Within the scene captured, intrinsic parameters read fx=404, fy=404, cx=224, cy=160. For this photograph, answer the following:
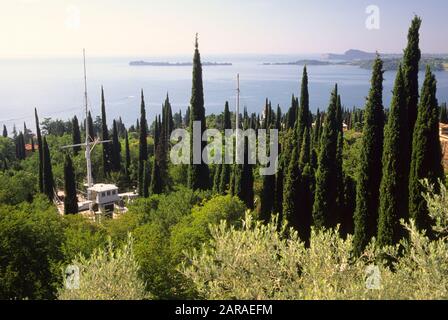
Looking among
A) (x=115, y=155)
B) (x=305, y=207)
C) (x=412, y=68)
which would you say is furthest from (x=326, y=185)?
(x=115, y=155)

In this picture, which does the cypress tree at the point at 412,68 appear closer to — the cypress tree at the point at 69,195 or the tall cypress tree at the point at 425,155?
the tall cypress tree at the point at 425,155

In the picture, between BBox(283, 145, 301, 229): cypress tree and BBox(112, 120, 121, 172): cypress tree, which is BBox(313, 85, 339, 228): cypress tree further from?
BBox(112, 120, 121, 172): cypress tree

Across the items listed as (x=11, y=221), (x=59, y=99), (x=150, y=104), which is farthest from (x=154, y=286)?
(x=59, y=99)

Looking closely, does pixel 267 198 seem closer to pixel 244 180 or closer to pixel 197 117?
pixel 244 180

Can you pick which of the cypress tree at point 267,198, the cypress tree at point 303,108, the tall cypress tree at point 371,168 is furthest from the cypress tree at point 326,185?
the cypress tree at point 303,108

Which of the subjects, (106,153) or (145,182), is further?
(106,153)

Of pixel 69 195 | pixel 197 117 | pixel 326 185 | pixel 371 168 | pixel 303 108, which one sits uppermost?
pixel 303 108
